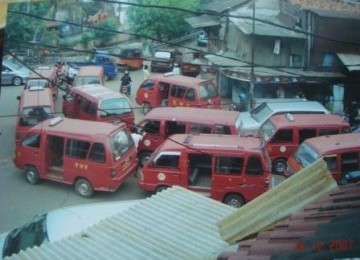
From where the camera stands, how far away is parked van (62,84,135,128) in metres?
8.59

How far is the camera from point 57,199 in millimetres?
6707

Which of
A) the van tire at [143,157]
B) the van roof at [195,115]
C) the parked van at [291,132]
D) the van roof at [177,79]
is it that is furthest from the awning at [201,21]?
the van tire at [143,157]

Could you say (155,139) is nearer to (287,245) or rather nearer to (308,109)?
(308,109)

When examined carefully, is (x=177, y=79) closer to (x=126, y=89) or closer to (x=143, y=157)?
(x=126, y=89)

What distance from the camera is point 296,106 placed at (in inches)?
324

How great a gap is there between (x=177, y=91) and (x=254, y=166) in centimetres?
382

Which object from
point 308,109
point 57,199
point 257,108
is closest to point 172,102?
point 257,108

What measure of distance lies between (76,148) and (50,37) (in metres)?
6.15

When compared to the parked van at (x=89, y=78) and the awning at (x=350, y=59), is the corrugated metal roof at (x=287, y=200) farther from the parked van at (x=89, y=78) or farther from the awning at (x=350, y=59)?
the parked van at (x=89, y=78)

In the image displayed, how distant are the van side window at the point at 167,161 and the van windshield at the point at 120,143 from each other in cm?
62

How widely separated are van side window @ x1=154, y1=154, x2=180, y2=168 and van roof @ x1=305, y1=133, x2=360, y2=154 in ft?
6.91

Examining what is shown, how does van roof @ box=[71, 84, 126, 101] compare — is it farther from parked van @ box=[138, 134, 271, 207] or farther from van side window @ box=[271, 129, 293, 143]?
van side window @ box=[271, 129, 293, 143]

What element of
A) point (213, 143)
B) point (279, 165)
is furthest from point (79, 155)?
point (279, 165)

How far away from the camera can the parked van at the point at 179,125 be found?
755cm
